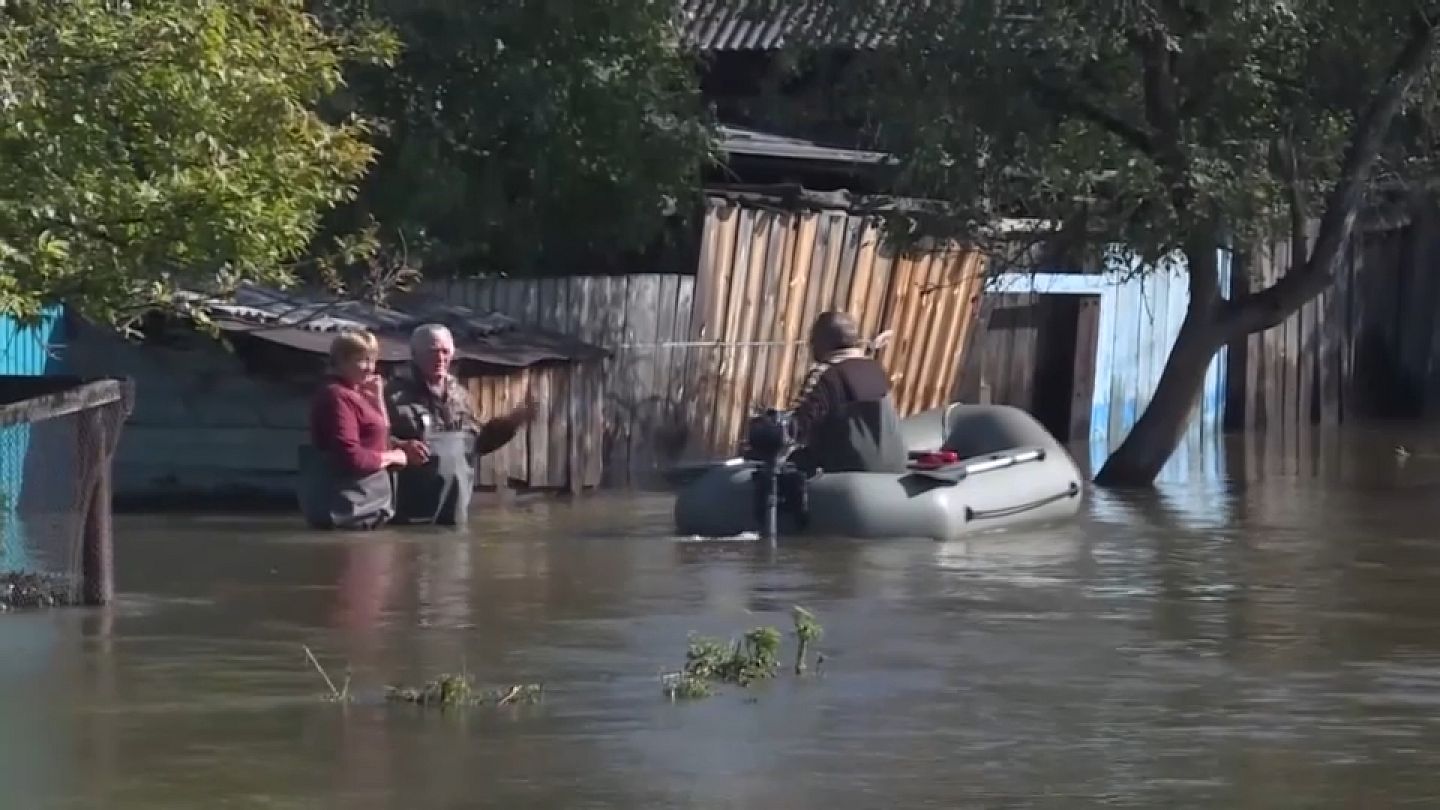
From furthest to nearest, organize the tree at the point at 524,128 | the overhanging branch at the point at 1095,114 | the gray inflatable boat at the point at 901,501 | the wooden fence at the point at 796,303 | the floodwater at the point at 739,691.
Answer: the wooden fence at the point at 796,303 → the tree at the point at 524,128 → the overhanging branch at the point at 1095,114 → the gray inflatable boat at the point at 901,501 → the floodwater at the point at 739,691

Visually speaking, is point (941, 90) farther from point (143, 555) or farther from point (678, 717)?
point (678, 717)

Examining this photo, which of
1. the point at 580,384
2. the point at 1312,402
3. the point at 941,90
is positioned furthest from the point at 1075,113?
the point at 1312,402

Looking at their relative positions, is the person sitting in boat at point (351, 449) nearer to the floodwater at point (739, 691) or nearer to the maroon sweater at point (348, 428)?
the maroon sweater at point (348, 428)

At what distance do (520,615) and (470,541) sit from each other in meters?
3.31

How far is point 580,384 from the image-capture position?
1895 cm

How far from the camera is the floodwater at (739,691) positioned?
868 cm

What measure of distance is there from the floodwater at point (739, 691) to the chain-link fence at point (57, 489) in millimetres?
264

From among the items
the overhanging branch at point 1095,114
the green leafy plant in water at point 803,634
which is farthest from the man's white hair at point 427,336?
the green leafy plant in water at point 803,634

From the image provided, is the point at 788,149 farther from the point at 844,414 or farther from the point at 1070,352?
the point at 844,414

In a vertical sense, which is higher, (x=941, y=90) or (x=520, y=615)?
(x=941, y=90)

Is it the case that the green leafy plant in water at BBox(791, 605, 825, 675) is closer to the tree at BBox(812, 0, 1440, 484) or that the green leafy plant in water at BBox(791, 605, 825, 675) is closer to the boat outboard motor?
the boat outboard motor

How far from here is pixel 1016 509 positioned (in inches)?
651

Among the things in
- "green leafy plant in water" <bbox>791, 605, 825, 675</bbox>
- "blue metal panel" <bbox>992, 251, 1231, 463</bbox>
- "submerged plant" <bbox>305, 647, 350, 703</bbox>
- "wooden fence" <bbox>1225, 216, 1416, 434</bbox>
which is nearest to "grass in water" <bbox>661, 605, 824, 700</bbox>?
"green leafy plant in water" <bbox>791, 605, 825, 675</bbox>

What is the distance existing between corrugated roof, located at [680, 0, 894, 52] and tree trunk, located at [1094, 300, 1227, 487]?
3238 mm
